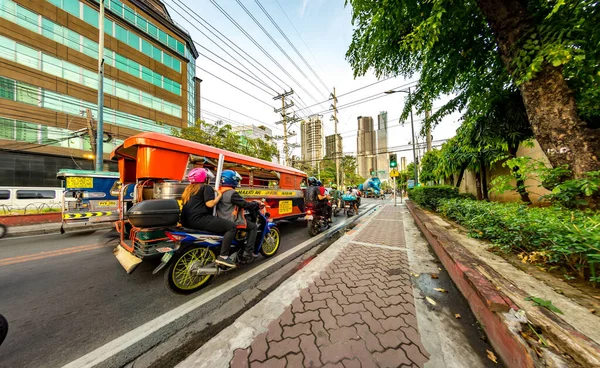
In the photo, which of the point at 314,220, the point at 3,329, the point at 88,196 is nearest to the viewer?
the point at 3,329

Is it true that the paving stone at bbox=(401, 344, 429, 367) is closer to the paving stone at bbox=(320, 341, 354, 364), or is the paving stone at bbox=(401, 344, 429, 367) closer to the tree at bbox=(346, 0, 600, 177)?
the paving stone at bbox=(320, 341, 354, 364)

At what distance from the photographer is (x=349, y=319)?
82.7 inches

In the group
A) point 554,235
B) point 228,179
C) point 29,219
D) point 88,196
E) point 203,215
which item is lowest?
point 29,219

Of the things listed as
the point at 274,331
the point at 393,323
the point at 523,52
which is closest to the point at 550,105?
the point at 523,52

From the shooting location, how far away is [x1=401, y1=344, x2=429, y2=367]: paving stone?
1.57 m

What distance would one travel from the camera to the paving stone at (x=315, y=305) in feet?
7.53

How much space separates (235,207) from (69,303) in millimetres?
2368

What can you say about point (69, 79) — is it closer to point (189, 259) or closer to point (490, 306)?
point (189, 259)

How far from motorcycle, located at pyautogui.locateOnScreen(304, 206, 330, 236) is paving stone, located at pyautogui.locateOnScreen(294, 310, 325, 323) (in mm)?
3459

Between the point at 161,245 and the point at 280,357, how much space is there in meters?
2.12

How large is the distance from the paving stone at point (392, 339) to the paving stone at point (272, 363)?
0.94 m

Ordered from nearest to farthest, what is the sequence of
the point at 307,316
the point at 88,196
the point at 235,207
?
the point at 307,316 < the point at 235,207 < the point at 88,196

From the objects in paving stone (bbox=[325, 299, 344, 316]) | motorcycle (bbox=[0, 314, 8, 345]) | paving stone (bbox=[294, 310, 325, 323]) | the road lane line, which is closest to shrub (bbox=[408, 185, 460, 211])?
paving stone (bbox=[325, 299, 344, 316])

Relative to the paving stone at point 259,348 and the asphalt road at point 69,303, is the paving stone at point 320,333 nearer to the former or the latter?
the paving stone at point 259,348
